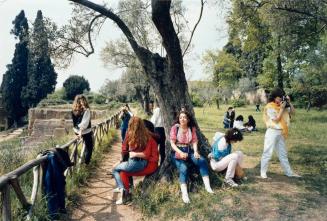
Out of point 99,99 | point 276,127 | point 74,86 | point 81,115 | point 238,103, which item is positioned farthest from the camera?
point 74,86

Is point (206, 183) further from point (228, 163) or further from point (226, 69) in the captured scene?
point (226, 69)

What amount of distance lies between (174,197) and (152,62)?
8.63 feet

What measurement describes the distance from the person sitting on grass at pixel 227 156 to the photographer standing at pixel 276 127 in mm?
853

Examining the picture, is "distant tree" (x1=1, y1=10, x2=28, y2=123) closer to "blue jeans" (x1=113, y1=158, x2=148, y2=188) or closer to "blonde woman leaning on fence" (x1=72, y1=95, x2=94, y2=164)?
"blonde woman leaning on fence" (x1=72, y1=95, x2=94, y2=164)

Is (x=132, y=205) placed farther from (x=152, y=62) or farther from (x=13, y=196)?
(x=152, y=62)

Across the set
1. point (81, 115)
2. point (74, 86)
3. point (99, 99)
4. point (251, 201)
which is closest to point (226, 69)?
point (99, 99)

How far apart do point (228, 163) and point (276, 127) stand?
1408mm

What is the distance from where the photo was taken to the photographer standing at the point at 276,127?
314 inches

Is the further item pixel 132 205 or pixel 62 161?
pixel 132 205

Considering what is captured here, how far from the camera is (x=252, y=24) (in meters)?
16.7

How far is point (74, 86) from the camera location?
6325 cm

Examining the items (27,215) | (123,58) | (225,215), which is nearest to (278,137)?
(225,215)

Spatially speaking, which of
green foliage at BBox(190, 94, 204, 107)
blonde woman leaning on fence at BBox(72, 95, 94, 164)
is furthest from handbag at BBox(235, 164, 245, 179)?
green foliage at BBox(190, 94, 204, 107)

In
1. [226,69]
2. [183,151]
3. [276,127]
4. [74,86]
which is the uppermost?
[226,69]
